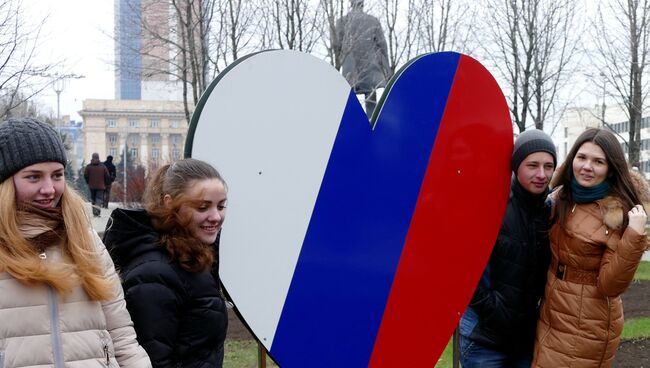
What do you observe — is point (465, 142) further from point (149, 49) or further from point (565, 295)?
point (149, 49)

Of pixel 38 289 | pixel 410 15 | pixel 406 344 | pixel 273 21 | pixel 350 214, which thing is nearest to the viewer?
pixel 38 289

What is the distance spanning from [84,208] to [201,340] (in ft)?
1.77

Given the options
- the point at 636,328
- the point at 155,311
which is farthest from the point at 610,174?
the point at 636,328

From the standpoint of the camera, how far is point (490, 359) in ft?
9.71

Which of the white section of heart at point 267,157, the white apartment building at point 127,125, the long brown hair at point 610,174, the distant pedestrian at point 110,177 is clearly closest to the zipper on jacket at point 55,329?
the white section of heart at point 267,157

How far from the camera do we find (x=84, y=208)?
205 cm

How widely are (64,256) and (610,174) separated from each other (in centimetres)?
210

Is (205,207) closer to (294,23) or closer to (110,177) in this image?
(294,23)

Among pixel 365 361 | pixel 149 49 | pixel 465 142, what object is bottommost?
pixel 365 361

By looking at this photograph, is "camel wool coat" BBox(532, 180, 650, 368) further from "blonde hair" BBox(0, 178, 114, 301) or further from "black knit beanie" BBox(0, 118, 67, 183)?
"black knit beanie" BBox(0, 118, 67, 183)

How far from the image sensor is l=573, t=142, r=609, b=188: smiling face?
277cm

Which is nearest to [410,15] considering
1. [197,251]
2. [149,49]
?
[149,49]

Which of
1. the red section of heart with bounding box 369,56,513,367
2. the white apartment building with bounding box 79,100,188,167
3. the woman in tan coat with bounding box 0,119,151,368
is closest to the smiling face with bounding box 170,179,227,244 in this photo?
the woman in tan coat with bounding box 0,119,151,368

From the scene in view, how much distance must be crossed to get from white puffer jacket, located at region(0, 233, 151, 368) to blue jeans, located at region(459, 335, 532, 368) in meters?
1.56
